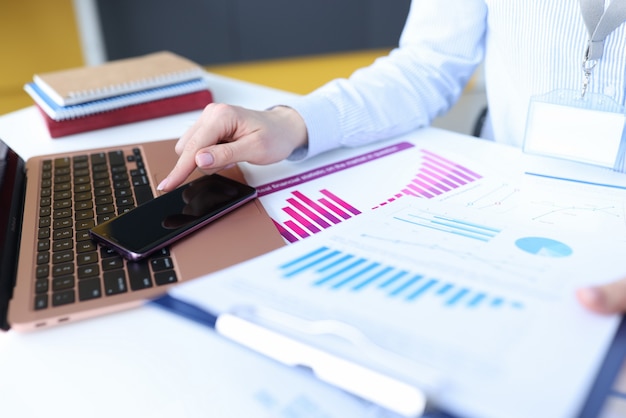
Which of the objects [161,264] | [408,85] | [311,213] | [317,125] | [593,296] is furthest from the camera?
[408,85]

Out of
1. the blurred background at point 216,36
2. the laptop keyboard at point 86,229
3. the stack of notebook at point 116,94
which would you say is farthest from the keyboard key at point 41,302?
the blurred background at point 216,36

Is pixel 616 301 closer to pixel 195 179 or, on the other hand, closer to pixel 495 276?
pixel 495 276

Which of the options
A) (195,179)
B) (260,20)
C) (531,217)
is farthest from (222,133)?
(260,20)

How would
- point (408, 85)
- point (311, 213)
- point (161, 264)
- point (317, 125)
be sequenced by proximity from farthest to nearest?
point (408, 85) < point (317, 125) < point (311, 213) < point (161, 264)

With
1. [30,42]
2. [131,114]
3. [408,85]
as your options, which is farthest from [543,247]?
[30,42]

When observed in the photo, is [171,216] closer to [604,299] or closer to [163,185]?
[163,185]

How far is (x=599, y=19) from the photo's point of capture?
62 cm

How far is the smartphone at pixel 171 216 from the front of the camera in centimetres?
48

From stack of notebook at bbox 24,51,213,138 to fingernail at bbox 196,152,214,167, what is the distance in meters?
0.32

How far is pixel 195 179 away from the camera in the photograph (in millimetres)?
611

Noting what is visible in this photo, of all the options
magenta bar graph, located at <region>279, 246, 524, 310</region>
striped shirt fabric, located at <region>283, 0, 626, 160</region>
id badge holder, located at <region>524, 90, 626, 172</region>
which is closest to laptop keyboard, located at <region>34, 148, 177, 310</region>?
magenta bar graph, located at <region>279, 246, 524, 310</region>

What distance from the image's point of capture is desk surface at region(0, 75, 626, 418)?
0.35 metres

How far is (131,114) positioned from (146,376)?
1.84ft

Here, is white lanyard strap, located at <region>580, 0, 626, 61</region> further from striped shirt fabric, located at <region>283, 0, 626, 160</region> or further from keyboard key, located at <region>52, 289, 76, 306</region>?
keyboard key, located at <region>52, 289, 76, 306</region>
